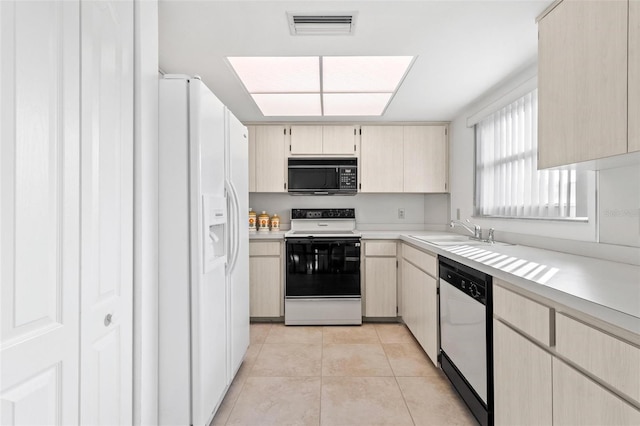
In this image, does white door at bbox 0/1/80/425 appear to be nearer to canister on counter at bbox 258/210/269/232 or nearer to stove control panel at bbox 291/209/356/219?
canister on counter at bbox 258/210/269/232

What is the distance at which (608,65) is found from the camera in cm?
120

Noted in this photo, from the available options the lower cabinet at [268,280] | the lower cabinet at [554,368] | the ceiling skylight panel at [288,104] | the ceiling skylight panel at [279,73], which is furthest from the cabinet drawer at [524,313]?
the lower cabinet at [268,280]

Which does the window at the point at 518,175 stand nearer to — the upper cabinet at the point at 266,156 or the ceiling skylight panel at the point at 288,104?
the ceiling skylight panel at the point at 288,104

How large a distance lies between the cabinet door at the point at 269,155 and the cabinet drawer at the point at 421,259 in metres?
1.55

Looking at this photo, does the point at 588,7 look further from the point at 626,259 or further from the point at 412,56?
the point at 626,259

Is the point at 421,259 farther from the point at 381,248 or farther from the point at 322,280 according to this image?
the point at 322,280

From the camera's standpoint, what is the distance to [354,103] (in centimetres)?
304

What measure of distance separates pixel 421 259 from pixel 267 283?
160 cm

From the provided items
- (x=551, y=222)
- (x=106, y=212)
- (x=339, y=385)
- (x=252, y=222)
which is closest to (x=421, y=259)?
(x=551, y=222)

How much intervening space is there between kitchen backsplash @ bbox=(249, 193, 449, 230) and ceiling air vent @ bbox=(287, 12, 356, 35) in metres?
2.33

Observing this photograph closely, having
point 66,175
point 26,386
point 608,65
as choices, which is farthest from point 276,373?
point 608,65

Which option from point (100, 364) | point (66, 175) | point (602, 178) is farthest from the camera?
point (602, 178)

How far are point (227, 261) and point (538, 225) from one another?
203cm

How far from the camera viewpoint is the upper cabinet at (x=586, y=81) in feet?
3.71
